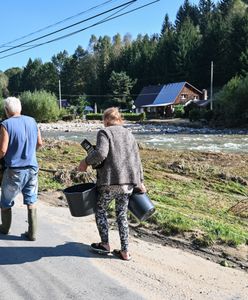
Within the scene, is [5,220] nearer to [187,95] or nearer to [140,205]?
[140,205]

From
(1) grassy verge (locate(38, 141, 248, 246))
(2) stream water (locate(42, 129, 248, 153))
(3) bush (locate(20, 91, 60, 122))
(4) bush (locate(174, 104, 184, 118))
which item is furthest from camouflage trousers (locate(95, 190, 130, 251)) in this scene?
(4) bush (locate(174, 104, 184, 118))

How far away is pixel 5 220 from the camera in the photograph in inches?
246

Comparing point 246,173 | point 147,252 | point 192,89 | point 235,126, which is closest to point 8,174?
point 147,252

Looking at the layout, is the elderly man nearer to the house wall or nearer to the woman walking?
the woman walking

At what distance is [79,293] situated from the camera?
452 centimetres

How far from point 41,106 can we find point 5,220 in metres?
71.7

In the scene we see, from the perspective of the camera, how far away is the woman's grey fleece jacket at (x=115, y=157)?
5.20 metres

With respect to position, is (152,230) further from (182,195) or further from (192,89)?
(192,89)

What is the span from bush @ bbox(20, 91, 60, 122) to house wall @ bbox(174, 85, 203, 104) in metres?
24.7

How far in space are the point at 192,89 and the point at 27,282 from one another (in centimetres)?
9203

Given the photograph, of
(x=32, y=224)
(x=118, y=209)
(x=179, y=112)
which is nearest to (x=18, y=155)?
(x=32, y=224)

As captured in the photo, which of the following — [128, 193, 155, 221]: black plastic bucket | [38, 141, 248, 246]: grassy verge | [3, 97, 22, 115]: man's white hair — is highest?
[3, 97, 22, 115]: man's white hair

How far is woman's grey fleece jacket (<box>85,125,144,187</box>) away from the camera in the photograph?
205 inches

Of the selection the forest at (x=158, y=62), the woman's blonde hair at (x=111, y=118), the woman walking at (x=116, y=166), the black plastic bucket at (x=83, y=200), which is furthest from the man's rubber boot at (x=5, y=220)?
the forest at (x=158, y=62)
